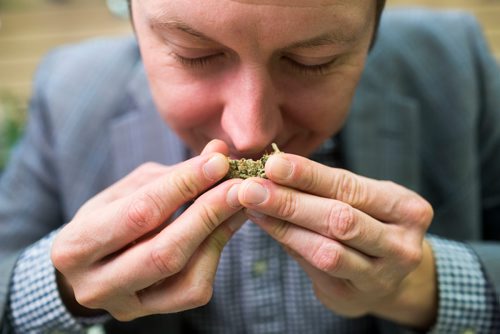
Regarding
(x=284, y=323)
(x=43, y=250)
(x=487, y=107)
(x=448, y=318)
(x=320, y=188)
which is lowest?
(x=284, y=323)

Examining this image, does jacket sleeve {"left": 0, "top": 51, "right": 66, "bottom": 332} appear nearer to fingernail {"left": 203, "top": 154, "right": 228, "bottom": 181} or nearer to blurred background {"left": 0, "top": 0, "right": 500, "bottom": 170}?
fingernail {"left": 203, "top": 154, "right": 228, "bottom": 181}

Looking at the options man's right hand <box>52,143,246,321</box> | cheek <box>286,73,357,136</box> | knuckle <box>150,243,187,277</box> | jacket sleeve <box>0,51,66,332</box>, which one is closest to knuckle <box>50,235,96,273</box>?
man's right hand <box>52,143,246,321</box>

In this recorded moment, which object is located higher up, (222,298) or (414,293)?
(414,293)

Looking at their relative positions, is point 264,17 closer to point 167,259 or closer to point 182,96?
point 182,96

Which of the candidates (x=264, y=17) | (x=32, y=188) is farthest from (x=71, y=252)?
(x=32, y=188)

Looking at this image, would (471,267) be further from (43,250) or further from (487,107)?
(43,250)

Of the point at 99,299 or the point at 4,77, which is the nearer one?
the point at 99,299

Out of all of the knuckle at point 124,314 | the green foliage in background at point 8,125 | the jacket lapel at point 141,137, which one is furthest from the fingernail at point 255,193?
the green foliage in background at point 8,125

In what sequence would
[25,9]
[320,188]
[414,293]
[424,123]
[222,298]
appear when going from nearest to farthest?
[320,188] → [414,293] → [222,298] → [424,123] → [25,9]

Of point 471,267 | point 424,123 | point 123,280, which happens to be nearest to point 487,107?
point 424,123
